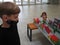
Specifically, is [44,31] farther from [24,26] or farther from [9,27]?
[9,27]

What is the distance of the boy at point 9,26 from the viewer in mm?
986

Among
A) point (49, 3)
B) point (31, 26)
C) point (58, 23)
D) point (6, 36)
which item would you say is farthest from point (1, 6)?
point (49, 3)

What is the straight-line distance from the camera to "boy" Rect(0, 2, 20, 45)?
0.99 metres

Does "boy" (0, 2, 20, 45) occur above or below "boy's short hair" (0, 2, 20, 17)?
below

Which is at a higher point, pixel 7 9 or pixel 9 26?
pixel 7 9

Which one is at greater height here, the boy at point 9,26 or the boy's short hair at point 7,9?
the boy's short hair at point 7,9

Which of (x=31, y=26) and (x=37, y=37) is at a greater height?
(x=31, y=26)

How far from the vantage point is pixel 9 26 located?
1041 millimetres

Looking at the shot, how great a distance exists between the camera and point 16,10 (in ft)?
3.24

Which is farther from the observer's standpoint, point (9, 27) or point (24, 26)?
point (24, 26)

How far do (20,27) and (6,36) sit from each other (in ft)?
9.78

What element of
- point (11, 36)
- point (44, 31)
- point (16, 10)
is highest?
point (16, 10)

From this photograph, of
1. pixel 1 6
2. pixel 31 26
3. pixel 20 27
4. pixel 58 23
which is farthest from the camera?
pixel 20 27

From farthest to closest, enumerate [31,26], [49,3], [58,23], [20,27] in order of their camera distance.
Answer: [49,3] < [20,27] < [31,26] < [58,23]
